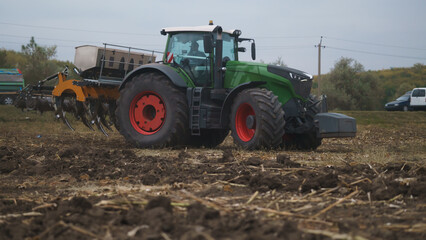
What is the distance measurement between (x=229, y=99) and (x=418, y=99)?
29.9 m

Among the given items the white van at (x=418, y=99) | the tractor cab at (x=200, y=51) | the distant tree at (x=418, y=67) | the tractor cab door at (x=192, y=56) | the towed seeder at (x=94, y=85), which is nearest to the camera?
the tractor cab at (x=200, y=51)

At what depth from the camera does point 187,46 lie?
39.3 feet

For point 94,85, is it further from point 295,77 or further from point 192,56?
point 295,77

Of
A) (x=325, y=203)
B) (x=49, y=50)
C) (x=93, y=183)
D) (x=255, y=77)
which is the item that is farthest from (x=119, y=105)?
(x=49, y=50)

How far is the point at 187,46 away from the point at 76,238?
866 cm

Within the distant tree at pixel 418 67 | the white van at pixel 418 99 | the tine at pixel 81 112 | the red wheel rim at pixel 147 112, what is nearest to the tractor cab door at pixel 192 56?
the red wheel rim at pixel 147 112

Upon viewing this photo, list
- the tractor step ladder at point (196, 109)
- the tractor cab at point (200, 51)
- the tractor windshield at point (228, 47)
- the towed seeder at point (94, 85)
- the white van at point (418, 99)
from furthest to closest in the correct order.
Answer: the white van at point (418, 99), the towed seeder at point (94, 85), the tractor windshield at point (228, 47), the tractor cab at point (200, 51), the tractor step ladder at point (196, 109)

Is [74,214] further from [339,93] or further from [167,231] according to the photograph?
[339,93]

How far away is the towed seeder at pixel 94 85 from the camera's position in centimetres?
1373

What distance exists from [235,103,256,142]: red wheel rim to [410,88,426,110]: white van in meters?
Result: 29.7

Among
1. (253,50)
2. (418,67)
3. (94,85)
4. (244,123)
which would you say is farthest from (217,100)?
(418,67)

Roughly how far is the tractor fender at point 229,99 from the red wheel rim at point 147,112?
1316 mm

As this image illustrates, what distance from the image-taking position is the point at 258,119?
10.5 meters

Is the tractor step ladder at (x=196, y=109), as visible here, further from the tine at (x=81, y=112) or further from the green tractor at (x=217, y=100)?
the tine at (x=81, y=112)
